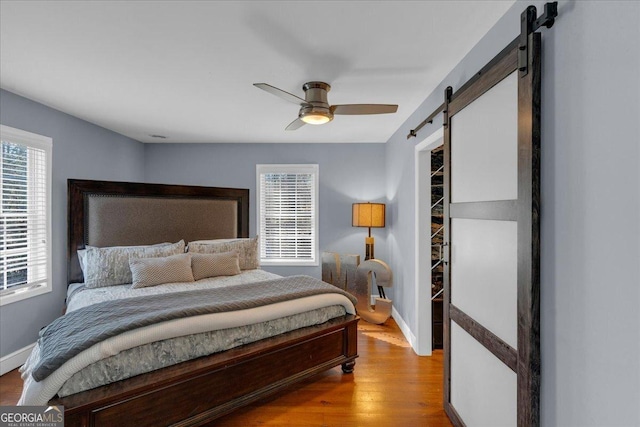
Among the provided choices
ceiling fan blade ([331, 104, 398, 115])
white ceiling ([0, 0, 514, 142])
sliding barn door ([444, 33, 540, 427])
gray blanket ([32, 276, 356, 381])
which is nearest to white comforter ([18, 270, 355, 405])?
gray blanket ([32, 276, 356, 381])

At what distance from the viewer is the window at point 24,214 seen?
2.84 m

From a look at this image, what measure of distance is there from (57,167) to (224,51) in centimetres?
254

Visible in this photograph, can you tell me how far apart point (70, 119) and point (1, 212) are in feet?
4.05

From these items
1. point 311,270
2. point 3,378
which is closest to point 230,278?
point 311,270

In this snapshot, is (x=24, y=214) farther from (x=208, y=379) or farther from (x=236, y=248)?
(x=208, y=379)

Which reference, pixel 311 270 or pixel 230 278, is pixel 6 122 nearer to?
pixel 230 278

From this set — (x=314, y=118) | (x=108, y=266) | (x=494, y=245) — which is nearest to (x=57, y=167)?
(x=108, y=266)

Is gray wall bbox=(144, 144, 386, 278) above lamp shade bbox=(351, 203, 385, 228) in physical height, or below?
above

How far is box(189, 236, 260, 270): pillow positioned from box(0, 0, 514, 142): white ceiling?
152 cm

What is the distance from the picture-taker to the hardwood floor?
7.27 feet

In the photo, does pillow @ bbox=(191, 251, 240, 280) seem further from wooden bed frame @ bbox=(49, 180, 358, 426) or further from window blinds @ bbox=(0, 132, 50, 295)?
window blinds @ bbox=(0, 132, 50, 295)

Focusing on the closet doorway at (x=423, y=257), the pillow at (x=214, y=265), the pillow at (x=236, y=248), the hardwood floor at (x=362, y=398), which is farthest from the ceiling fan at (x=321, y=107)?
the hardwood floor at (x=362, y=398)

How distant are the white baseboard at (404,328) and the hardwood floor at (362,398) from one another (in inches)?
6.7

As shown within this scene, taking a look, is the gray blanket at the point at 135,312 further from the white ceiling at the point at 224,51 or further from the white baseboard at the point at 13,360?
the white ceiling at the point at 224,51
